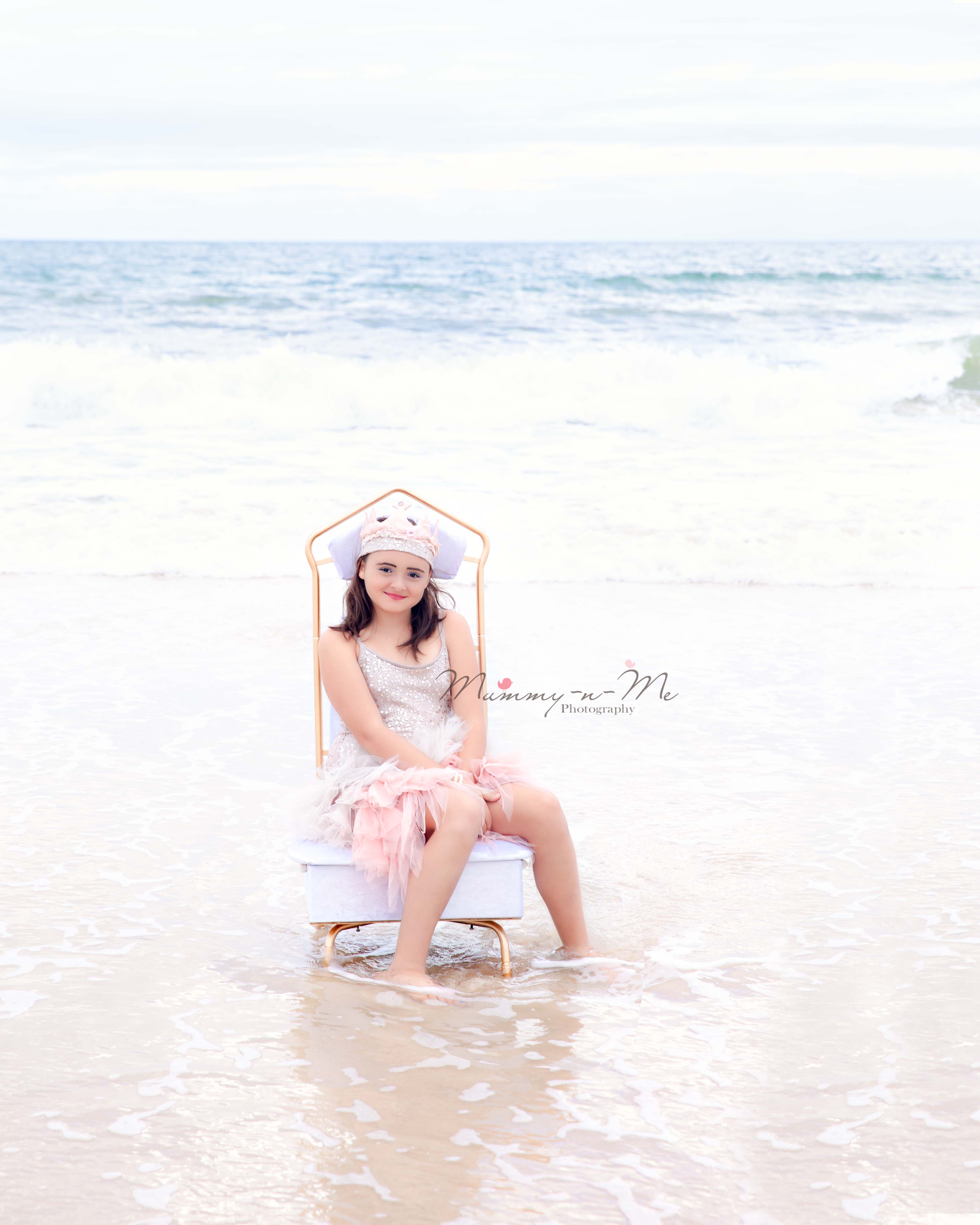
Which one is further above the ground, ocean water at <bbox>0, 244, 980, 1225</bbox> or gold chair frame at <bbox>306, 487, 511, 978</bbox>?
gold chair frame at <bbox>306, 487, 511, 978</bbox>

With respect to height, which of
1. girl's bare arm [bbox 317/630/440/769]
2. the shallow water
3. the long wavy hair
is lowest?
the shallow water

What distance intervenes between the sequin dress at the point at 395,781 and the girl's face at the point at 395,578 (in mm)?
136

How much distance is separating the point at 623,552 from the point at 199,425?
20.8ft

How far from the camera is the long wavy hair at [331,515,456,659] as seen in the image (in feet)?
10.3

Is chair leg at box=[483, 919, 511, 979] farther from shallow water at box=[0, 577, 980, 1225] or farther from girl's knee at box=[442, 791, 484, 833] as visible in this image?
girl's knee at box=[442, 791, 484, 833]

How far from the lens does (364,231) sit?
23250mm

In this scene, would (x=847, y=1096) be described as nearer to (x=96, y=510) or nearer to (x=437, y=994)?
(x=437, y=994)

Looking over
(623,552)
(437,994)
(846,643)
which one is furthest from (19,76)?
(437,994)

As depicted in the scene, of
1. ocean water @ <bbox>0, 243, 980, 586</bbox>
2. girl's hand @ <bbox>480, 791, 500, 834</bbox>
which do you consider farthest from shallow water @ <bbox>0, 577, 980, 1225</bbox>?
ocean water @ <bbox>0, 243, 980, 586</bbox>

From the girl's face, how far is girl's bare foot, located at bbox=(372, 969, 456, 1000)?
92cm

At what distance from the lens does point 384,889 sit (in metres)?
2.80

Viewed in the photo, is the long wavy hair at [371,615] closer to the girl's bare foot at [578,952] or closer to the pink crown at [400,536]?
the pink crown at [400,536]

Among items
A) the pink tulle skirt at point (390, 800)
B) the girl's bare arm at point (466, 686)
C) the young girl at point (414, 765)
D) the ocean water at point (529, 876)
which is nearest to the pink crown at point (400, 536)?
the young girl at point (414, 765)

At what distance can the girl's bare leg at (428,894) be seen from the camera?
273 cm
